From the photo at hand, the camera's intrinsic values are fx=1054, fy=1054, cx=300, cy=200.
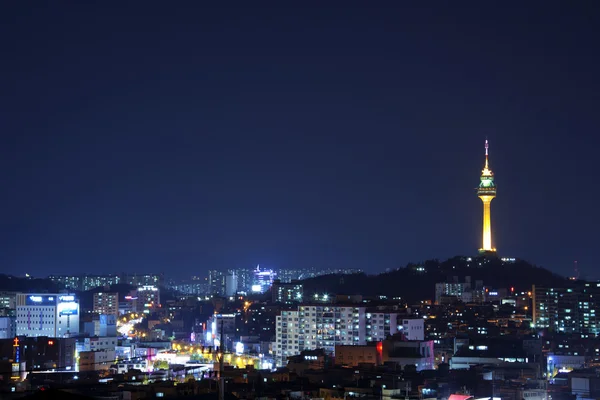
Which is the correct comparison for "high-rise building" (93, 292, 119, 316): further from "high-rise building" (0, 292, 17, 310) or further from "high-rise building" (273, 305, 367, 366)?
"high-rise building" (273, 305, 367, 366)

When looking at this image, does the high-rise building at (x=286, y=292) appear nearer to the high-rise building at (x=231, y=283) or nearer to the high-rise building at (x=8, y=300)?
the high-rise building at (x=8, y=300)

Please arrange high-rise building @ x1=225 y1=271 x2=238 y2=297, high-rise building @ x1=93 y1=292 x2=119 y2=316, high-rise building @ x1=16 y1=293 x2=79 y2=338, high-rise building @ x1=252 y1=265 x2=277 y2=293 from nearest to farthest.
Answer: high-rise building @ x1=16 y1=293 x2=79 y2=338 → high-rise building @ x1=93 y1=292 x2=119 y2=316 → high-rise building @ x1=252 y1=265 x2=277 y2=293 → high-rise building @ x1=225 y1=271 x2=238 y2=297

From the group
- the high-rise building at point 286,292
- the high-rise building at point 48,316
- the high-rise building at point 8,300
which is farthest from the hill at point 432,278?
the high-rise building at point 48,316

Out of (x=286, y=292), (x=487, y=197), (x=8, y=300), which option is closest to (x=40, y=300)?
(x=8, y=300)

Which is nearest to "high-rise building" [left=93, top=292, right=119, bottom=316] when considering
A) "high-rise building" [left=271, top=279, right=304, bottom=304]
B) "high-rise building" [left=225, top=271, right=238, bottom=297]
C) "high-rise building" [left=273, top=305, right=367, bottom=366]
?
"high-rise building" [left=271, top=279, right=304, bottom=304]

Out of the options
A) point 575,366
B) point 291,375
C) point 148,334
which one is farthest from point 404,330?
point 148,334

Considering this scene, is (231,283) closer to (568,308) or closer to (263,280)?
(263,280)
